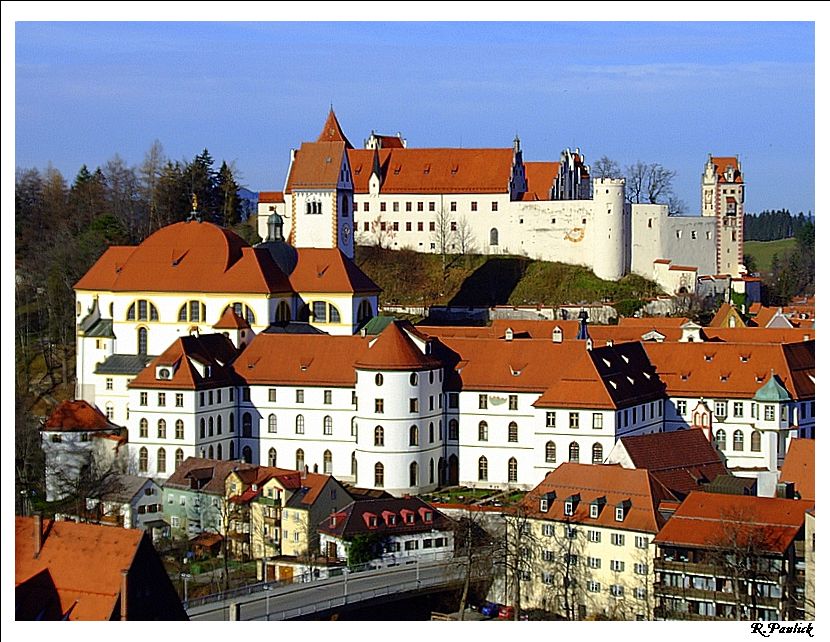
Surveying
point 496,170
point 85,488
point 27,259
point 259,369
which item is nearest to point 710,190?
point 496,170

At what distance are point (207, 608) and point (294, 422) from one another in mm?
15057

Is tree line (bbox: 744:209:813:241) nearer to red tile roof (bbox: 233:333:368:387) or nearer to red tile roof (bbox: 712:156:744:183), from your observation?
red tile roof (bbox: 712:156:744:183)

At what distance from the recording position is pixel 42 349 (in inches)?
2724

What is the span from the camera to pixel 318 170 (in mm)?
69938

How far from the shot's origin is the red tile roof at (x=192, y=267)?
199ft

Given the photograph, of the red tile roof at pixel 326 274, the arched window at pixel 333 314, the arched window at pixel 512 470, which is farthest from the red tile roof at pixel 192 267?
the arched window at pixel 512 470

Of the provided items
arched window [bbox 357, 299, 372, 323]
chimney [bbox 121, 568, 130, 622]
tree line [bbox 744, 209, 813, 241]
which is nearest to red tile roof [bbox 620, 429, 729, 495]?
arched window [bbox 357, 299, 372, 323]

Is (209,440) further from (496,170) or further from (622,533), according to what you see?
(496,170)

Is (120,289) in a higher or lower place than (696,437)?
higher

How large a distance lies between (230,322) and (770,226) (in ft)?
218

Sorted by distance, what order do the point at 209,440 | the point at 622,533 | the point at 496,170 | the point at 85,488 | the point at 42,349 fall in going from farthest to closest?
the point at 496,170 → the point at 42,349 → the point at 209,440 → the point at 85,488 → the point at 622,533

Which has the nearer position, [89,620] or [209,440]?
[89,620]

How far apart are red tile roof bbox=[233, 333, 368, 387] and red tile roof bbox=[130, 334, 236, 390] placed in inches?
26.0

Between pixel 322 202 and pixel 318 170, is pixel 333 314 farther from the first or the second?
pixel 318 170
